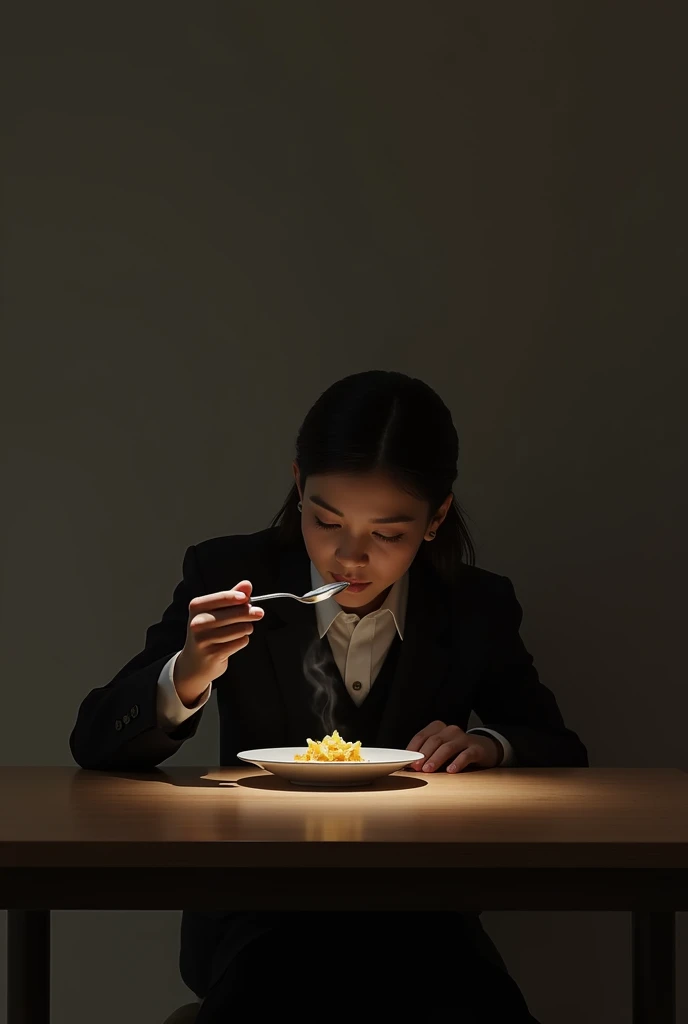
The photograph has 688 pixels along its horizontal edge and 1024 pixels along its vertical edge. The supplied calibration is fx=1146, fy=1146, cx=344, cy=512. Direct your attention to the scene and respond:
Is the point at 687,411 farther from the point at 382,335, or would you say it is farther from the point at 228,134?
the point at 228,134

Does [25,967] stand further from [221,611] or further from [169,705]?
[221,611]

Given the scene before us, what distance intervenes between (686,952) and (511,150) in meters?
1.68

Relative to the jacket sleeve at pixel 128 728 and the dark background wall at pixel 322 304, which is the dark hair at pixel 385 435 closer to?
the jacket sleeve at pixel 128 728

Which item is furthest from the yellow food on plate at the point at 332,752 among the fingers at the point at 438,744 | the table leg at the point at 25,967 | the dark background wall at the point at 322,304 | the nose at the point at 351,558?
the dark background wall at the point at 322,304

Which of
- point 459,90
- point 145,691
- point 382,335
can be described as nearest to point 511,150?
point 459,90

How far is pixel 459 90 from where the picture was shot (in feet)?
7.63

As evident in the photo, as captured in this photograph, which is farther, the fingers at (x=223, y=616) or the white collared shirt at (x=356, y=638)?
the white collared shirt at (x=356, y=638)

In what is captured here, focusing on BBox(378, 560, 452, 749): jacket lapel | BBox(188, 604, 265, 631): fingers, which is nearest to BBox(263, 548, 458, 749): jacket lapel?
BBox(378, 560, 452, 749): jacket lapel

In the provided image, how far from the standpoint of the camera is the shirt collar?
178cm

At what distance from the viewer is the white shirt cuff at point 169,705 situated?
1.51 m

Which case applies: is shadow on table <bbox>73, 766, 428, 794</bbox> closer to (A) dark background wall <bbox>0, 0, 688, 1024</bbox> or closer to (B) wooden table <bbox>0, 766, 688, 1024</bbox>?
(B) wooden table <bbox>0, 766, 688, 1024</bbox>

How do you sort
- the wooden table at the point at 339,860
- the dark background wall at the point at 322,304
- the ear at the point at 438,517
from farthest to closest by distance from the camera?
the dark background wall at the point at 322,304 → the ear at the point at 438,517 → the wooden table at the point at 339,860

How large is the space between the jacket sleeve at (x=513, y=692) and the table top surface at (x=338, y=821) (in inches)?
9.1

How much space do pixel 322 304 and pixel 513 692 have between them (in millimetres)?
914
